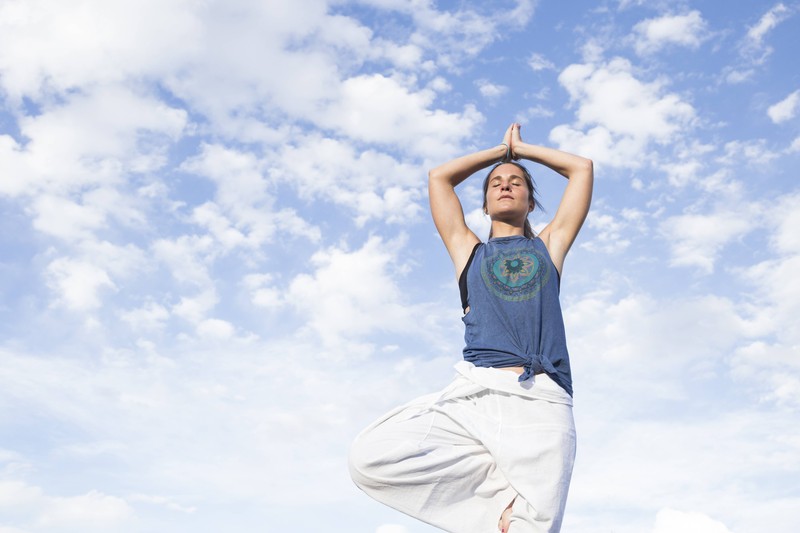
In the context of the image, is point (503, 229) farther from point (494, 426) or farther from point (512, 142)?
point (494, 426)

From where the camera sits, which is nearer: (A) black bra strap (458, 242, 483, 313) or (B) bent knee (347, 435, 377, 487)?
(B) bent knee (347, 435, 377, 487)

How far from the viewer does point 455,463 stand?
531 centimetres

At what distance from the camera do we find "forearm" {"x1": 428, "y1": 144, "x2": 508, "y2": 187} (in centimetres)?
649

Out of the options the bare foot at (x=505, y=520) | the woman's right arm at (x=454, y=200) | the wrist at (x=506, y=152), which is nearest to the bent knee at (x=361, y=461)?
the bare foot at (x=505, y=520)

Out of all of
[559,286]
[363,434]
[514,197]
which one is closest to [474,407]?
[363,434]

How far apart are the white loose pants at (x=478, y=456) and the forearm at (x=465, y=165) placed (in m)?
1.70

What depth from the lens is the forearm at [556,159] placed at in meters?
6.39

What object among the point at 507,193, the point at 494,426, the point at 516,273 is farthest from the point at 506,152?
the point at 494,426

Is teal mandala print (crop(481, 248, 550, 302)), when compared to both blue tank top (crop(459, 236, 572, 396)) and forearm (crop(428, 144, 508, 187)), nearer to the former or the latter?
blue tank top (crop(459, 236, 572, 396))

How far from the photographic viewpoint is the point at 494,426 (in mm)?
5340

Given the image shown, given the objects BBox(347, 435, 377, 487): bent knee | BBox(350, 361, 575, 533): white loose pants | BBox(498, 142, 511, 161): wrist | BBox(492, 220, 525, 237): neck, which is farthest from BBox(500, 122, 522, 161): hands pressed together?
BBox(347, 435, 377, 487): bent knee

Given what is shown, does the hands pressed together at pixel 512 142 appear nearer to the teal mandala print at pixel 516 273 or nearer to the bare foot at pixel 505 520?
the teal mandala print at pixel 516 273

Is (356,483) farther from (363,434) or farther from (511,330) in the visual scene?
(511,330)

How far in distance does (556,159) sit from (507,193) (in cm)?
56
